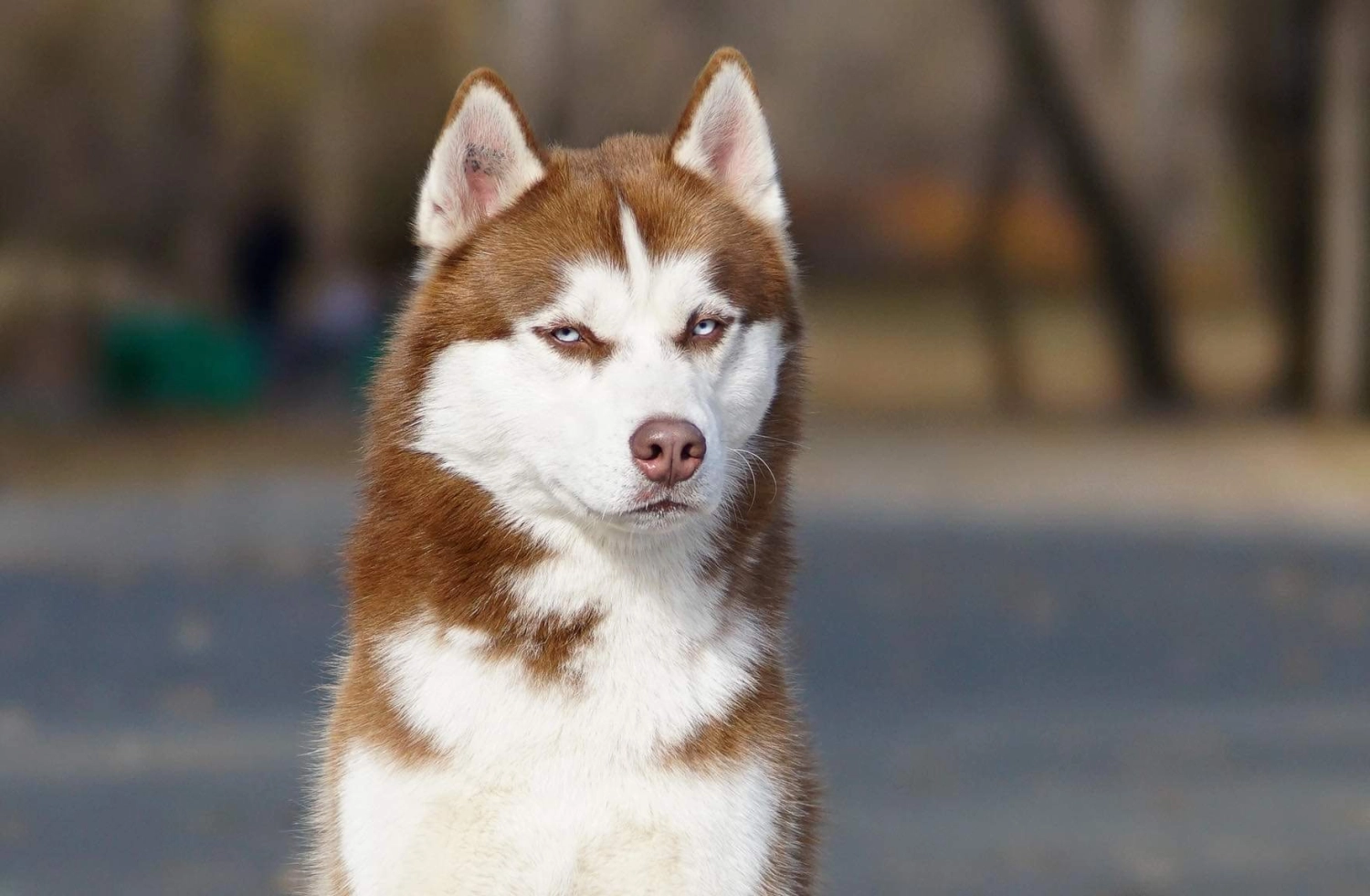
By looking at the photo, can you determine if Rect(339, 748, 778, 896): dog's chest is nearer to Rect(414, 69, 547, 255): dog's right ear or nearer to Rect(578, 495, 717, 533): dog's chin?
Rect(578, 495, 717, 533): dog's chin

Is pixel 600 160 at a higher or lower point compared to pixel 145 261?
higher

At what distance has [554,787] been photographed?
4004 mm

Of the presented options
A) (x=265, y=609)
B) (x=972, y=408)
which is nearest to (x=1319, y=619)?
(x=265, y=609)

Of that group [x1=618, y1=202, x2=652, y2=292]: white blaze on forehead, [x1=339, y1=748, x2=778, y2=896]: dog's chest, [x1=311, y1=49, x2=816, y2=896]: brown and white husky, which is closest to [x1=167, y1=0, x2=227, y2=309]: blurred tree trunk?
[x1=311, y1=49, x2=816, y2=896]: brown and white husky

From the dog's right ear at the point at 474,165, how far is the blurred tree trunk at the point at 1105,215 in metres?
21.0

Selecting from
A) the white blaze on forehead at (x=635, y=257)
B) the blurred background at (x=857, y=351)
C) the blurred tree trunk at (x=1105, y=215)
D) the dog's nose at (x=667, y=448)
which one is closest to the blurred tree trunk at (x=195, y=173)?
the blurred background at (x=857, y=351)

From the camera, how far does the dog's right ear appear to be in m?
4.29

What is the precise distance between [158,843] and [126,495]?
9.51 m

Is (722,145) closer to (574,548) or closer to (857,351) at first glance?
(574,548)

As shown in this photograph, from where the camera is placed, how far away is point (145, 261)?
22438 millimetres

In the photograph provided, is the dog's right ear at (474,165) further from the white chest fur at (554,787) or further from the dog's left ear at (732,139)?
the white chest fur at (554,787)

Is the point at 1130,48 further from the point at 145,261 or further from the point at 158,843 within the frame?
the point at 158,843

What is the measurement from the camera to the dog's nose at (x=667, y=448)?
395 cm

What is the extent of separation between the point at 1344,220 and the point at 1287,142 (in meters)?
2.04
